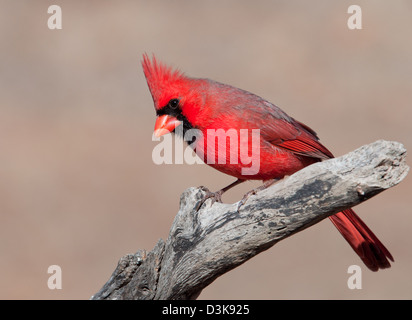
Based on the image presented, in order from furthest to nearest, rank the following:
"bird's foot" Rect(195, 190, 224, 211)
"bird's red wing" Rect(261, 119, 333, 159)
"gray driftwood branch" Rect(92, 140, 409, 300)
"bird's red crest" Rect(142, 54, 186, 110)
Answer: "bird's red wing" Rect(261, 119, 333, 159), "bird's red crest" Rect(142, 54, 186, 110), "bird's foot" Rect(195, 190, 224, 211), "gray driftwood branch" Rect(92, 140, 409, 300)

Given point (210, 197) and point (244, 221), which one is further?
point (210, 197)

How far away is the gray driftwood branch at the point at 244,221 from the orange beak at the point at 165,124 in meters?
0.35

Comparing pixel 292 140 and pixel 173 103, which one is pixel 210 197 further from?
pixel 292 140

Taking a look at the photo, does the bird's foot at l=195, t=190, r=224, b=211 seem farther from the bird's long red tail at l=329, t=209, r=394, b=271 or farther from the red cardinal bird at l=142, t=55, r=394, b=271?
the bird's long red tail at l=329, t=209, r=394, b=271

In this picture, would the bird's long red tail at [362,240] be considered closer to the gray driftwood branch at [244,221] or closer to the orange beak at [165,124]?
the gray driftwood branch at [244,221]

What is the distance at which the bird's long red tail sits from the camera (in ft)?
10.2

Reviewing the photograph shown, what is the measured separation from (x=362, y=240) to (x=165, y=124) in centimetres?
116

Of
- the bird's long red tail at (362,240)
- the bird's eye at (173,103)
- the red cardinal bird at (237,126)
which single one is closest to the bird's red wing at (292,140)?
the red cardinal bird at (237,126)

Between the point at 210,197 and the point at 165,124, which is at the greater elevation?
the point at 165,124

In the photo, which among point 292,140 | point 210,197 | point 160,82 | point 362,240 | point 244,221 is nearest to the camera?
point 244,221

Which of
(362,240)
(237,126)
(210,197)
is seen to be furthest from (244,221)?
(362,240)

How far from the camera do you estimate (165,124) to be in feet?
9.96

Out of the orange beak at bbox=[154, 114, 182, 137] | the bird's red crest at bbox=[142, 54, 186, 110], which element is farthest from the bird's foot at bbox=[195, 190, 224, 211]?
the bird's red crest at bbox=[142, 54, 186, 110]

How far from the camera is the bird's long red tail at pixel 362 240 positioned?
3102 mm
